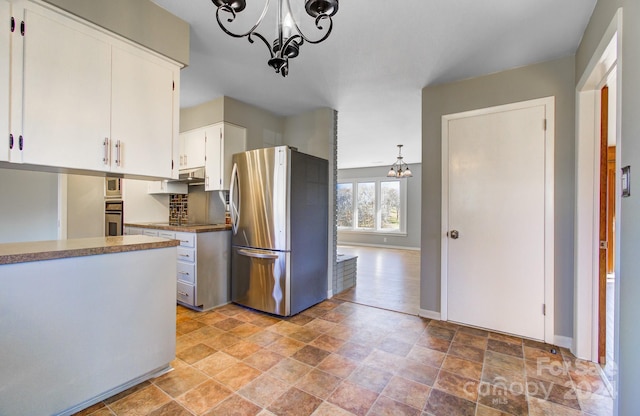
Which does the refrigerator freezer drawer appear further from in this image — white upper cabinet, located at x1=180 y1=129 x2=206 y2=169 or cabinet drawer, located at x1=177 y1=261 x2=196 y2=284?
white upper cabinet, located at x1=180 y1=129 x2=206 y2=169

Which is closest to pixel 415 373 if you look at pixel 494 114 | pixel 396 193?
pixel 494 114

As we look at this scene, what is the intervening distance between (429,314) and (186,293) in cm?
270

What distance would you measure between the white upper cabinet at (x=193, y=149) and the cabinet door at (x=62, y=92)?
1.95 metres

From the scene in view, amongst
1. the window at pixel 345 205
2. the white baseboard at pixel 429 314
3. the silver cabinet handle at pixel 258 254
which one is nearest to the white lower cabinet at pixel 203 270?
the silver cabinet handle at pixel 258 254

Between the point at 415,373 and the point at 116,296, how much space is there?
2.05 m

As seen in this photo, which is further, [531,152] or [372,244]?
[372,244]

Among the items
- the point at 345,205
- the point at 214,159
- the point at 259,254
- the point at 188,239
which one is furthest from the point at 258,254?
the point at 345,205

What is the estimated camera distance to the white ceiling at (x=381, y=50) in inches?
75.5

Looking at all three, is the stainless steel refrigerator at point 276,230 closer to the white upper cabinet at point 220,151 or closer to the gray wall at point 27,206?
the white upper cabinet at point 220,151

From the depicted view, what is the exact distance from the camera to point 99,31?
68.2 inches

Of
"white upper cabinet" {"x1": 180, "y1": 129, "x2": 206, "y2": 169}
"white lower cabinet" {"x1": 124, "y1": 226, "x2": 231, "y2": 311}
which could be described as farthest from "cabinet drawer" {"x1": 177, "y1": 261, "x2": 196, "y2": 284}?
"white upper cabinet" {"x1": 180, "y1": 129, "x2": 206, "y2": 169}

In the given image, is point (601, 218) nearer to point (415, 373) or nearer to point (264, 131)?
point (415, 373)

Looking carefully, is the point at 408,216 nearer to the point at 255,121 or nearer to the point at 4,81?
the point at 255,121

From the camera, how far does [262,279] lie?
125 inches
